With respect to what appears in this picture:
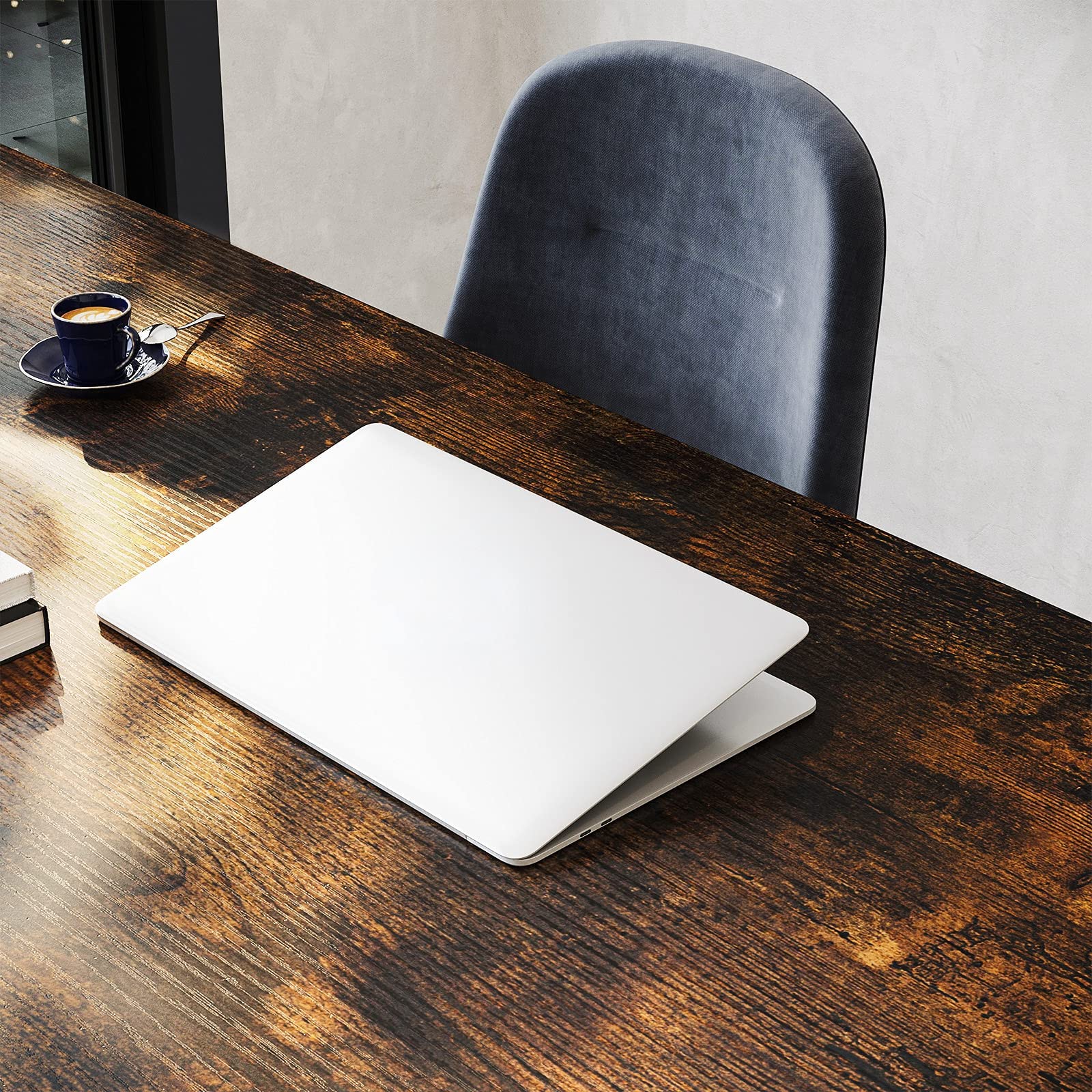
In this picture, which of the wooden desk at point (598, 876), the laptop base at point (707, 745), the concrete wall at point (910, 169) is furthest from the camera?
the concrete wall at point (910, 169)

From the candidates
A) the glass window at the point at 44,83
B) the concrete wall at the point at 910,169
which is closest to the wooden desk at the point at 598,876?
the concrete wall at the point at 910,169

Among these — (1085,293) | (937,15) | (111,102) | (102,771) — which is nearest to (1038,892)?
(102,771)

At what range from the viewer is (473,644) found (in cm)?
83

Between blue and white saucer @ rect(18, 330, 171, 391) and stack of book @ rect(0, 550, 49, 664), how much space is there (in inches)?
11.1

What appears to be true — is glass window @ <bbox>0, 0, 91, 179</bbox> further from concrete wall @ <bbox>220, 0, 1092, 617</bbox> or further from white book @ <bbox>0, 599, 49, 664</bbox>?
white book @ <bbox>0, 599, 49, 664</bbox>

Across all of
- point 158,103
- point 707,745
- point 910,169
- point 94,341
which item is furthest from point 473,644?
point 158,103

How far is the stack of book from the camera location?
828mm

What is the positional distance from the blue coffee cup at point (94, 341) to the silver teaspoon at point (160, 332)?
25 millimetres

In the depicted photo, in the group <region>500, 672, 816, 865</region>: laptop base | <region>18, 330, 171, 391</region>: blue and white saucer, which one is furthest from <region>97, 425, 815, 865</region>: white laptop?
<region>18, 330, 171, 391</region>: blue and white saucer

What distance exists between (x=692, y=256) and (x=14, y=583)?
2.26 feet

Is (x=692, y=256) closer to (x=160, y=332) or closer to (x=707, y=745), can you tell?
(x=160, y=332)

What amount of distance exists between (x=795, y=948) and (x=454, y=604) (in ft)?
0.96

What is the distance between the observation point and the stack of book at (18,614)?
2.72 feet

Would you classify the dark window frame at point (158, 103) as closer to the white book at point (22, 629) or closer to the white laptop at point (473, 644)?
the white laptop at point (473, 644)
